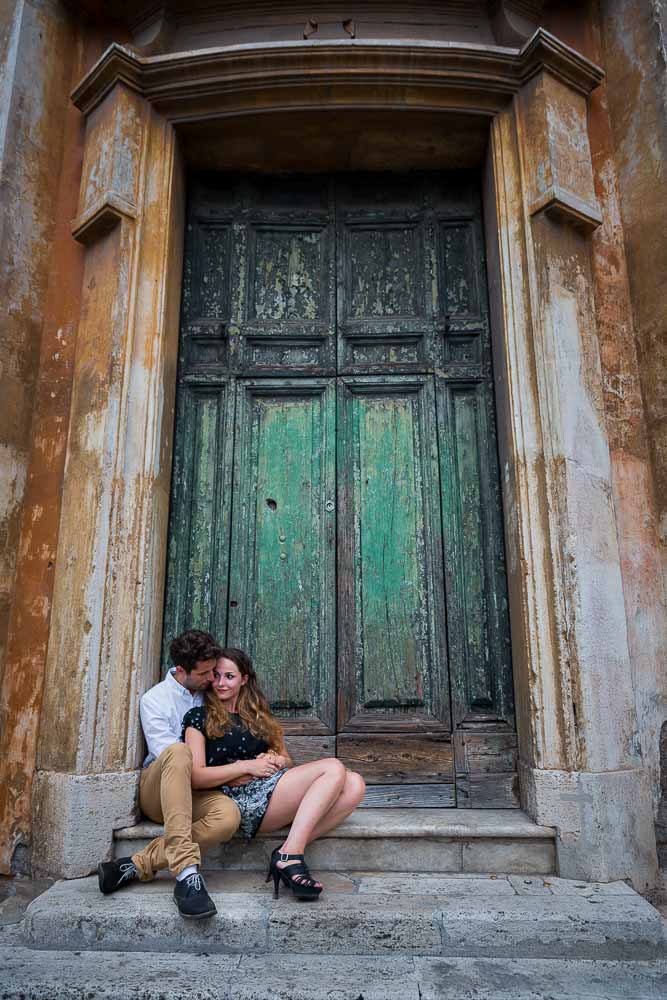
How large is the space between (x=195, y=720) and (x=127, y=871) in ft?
2.07

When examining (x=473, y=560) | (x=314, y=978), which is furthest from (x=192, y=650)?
(x=473, y=560)

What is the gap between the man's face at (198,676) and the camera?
3.33 m

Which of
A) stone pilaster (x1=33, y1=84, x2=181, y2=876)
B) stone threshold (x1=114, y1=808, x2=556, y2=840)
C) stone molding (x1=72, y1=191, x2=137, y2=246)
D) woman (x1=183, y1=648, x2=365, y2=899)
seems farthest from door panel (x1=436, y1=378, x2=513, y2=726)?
stone molding (x1=72, y1=191, x2=137, y2=246)

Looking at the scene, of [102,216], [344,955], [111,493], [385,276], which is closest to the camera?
[344,955]

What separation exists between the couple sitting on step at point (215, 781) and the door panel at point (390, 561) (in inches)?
26.0

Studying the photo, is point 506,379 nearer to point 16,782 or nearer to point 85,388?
point 85,388

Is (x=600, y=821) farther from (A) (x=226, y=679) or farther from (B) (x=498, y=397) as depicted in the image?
(B) (x=498, y=397)

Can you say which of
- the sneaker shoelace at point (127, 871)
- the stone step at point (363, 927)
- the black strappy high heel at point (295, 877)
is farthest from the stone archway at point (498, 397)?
the black strappy high heel at point (295, 877)

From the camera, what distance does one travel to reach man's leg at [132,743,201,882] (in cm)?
282

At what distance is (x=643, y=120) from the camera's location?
4.06 metres

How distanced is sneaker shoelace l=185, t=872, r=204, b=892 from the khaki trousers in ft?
0.18

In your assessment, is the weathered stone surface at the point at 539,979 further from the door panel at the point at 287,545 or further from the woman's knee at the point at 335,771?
the door panel at the point at 287,545

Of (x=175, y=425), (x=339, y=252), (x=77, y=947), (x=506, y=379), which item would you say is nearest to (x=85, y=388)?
(x=175, y=425)

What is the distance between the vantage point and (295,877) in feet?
9.29
